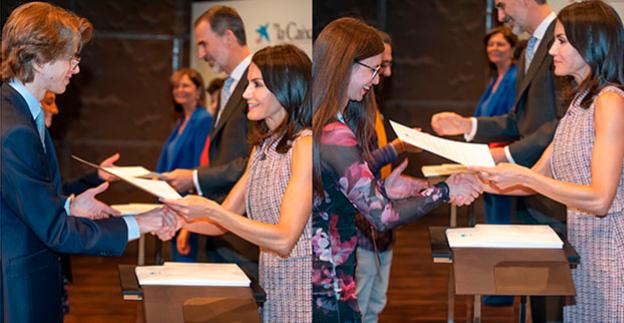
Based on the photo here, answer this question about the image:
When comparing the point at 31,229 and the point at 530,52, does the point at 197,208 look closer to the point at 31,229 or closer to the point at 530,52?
the point at 31,229

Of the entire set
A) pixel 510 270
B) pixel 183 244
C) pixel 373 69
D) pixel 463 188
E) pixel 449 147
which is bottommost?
pixel 183 244

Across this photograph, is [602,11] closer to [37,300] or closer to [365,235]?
[365,235]

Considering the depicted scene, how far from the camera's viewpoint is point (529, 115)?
323cm

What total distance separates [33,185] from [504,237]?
4.91 ft

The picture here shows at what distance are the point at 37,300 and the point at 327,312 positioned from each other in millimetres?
867

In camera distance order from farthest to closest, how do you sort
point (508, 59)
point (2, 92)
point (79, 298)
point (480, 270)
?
point (79, 298), point (508, 59), point (480, 270), point (2, 92)

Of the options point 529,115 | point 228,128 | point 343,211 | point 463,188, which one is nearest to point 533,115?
point 529,115

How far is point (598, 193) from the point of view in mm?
2906

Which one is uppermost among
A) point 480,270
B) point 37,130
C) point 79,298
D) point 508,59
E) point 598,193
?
point 508,59

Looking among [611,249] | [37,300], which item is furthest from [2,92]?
[611,249]

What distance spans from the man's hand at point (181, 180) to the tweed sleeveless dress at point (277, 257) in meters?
0.80

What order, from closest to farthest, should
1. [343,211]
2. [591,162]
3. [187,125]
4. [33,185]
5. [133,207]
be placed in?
[33,185], [343,211], [591,162], [133,207], [187,125]

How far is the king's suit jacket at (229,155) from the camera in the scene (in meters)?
3.54

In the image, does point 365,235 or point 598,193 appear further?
point 365,235
